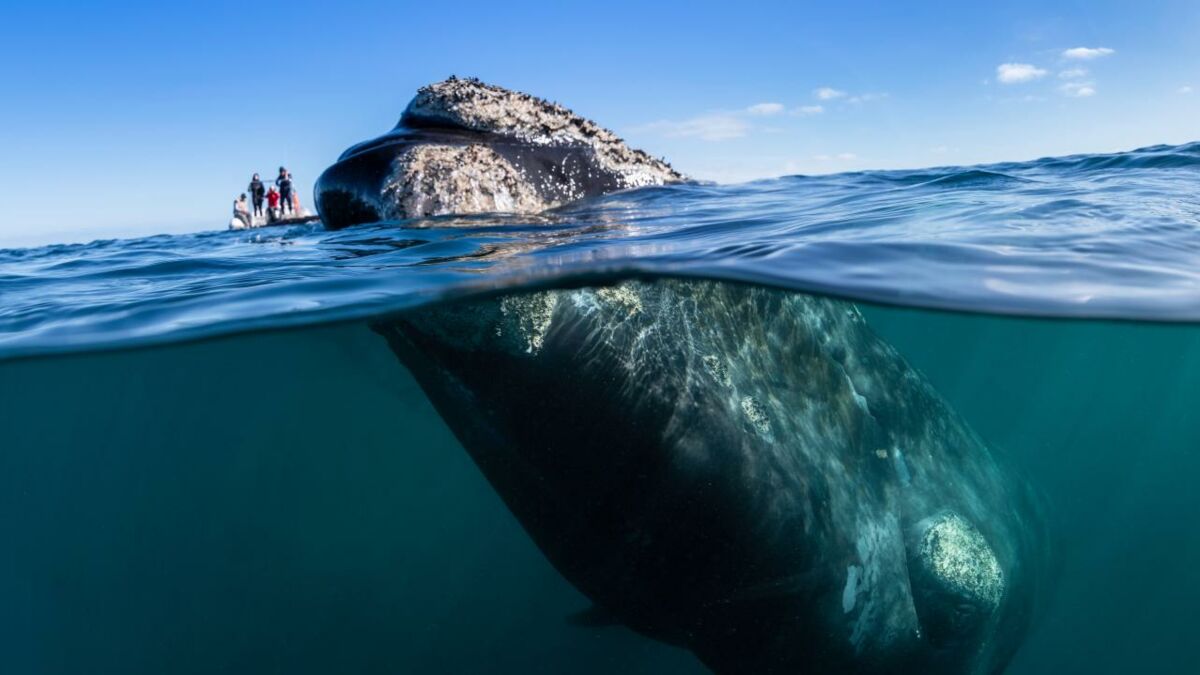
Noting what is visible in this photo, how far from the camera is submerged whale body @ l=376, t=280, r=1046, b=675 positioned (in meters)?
4.41

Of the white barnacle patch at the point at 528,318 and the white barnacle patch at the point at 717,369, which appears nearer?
the white barnacle patch at the point at 528,318

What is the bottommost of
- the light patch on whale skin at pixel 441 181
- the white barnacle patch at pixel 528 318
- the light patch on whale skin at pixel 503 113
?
the white barnacle patch at pixel 528 318

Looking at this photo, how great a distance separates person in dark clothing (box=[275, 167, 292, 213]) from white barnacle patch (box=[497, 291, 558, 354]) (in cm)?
2155

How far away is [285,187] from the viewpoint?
77.4 ft

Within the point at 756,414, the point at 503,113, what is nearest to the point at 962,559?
the point at 756,414

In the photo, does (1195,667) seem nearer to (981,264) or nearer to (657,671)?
(657,671)

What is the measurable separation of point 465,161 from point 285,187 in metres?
20.3

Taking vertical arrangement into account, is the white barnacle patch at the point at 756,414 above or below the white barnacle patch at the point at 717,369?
below

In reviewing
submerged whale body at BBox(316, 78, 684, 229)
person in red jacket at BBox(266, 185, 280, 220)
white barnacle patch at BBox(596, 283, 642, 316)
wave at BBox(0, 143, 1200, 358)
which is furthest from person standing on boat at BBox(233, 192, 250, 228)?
white barnacle patch at BBox(596, 283, 642, 316)

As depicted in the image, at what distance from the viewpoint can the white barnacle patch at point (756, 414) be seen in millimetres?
4934

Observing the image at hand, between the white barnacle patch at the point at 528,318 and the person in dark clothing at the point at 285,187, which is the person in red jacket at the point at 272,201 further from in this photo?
the white barnacle patch at the point at 528,318

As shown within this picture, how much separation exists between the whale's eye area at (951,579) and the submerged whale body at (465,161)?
4227 millimetres

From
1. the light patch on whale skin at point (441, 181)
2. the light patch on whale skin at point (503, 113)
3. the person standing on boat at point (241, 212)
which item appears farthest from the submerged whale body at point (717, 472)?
the person standing on boat at point (241, 212)

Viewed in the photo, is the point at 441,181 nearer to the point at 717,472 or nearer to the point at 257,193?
the point at 717,472
